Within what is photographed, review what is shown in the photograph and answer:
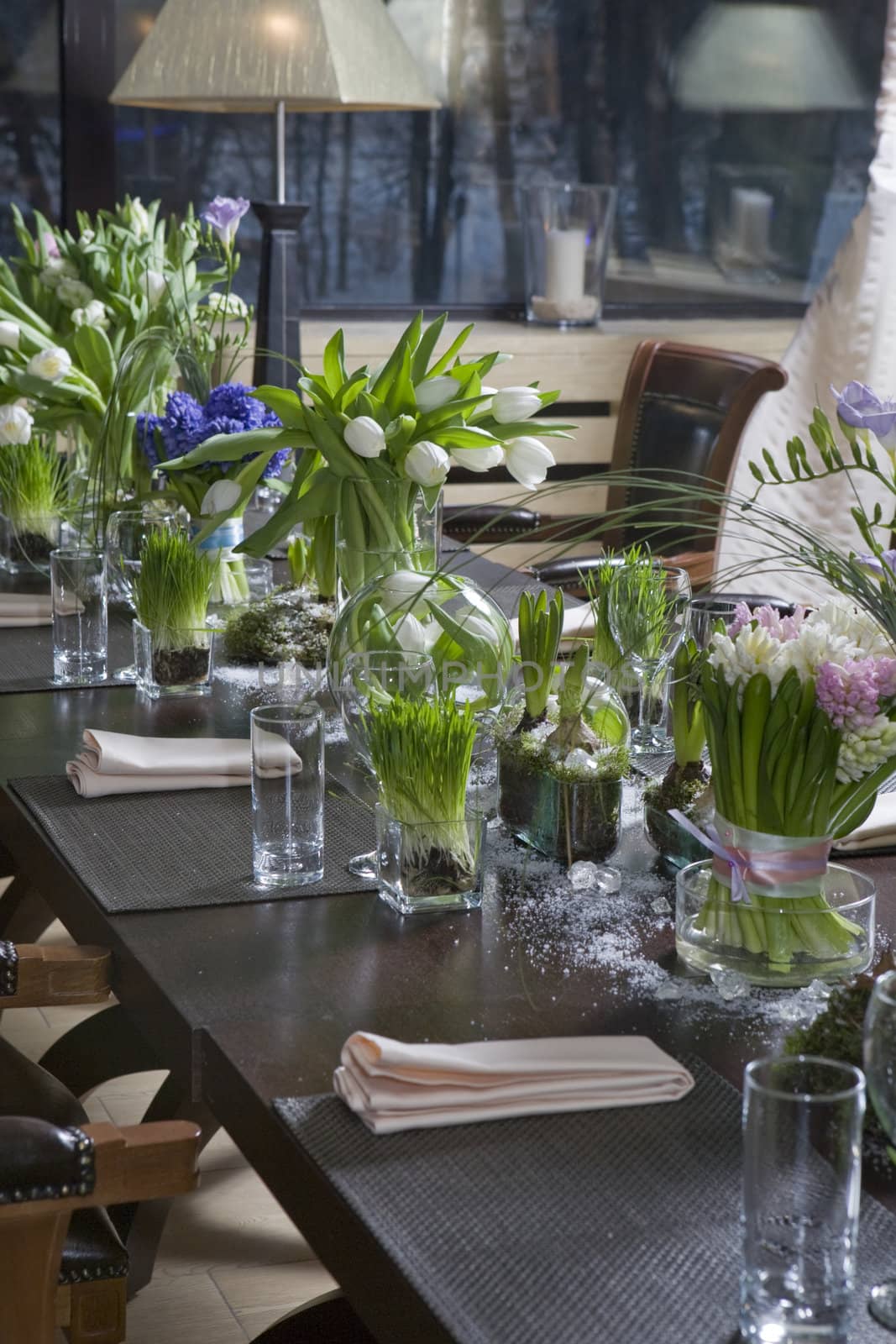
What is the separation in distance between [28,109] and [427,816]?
327cm

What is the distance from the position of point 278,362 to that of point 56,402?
3.36 ft

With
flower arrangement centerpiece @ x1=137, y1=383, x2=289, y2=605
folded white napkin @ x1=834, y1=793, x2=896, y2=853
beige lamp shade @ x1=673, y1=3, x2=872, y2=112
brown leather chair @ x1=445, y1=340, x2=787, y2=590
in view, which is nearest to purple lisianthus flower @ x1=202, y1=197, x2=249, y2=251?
flower arrangement centerpiece @ x1=137, y1=383, x2=289, y2=605

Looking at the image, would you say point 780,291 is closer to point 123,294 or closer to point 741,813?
point 123,294

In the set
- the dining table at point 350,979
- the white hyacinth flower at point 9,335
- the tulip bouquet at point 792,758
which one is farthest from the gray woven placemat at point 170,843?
the white hyacinth flower at point 9,335

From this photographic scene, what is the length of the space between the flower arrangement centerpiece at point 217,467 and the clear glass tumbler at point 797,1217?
1300mm

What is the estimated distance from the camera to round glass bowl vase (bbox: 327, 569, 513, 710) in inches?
63.1

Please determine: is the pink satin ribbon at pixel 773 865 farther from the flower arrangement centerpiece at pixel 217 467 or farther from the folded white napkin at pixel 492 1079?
the flower arrangement centerpiece at pixel 217 467

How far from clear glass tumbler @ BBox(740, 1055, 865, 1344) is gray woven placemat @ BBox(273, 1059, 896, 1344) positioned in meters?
0.02

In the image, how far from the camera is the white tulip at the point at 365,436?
174 centimetres

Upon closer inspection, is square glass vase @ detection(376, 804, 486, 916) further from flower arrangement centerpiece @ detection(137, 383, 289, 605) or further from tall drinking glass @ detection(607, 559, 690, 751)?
flower arrangement centerpiece @ detection(137, 383, 289, 605)

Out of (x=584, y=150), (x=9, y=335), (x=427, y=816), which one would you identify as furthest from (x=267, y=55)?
(x=427, y=816)

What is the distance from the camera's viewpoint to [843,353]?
4.15 metres

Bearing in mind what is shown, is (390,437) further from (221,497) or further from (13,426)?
(13,426)

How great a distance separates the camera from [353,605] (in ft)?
5.38
